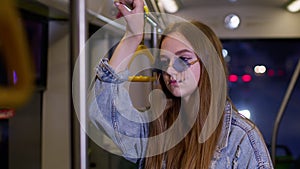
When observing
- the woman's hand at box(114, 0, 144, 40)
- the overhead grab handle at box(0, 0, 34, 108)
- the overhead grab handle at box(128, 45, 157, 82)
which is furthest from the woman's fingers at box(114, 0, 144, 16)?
the overhead grab handle at box(0, 0, 34, 108)

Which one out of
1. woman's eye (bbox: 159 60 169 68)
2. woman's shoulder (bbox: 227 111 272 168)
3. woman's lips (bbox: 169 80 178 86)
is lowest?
woman's shoulder (bbox: 227 111 272 168)

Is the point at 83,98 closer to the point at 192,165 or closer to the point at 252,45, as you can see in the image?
the point at 192,165

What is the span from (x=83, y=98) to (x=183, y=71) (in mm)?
289

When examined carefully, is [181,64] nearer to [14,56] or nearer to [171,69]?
[171,69]

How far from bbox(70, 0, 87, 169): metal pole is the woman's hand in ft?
0.46

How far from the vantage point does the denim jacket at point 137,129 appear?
790 mm

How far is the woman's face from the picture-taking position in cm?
86

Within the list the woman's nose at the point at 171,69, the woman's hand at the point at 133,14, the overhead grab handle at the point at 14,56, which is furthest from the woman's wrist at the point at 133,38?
the overhead grab handle at the point at 14,56

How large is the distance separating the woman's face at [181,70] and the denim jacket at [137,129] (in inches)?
4.1

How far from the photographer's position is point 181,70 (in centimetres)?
85

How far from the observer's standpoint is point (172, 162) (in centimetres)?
92

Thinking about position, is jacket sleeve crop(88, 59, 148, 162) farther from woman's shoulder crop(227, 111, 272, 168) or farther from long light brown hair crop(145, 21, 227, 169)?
woman's shoulder crop(227, 111, 272, 168)

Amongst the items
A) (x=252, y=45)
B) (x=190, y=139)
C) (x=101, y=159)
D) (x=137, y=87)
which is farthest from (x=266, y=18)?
(x=190, y=139)

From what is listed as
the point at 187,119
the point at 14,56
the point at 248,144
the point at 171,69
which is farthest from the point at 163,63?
the point at 14,56
